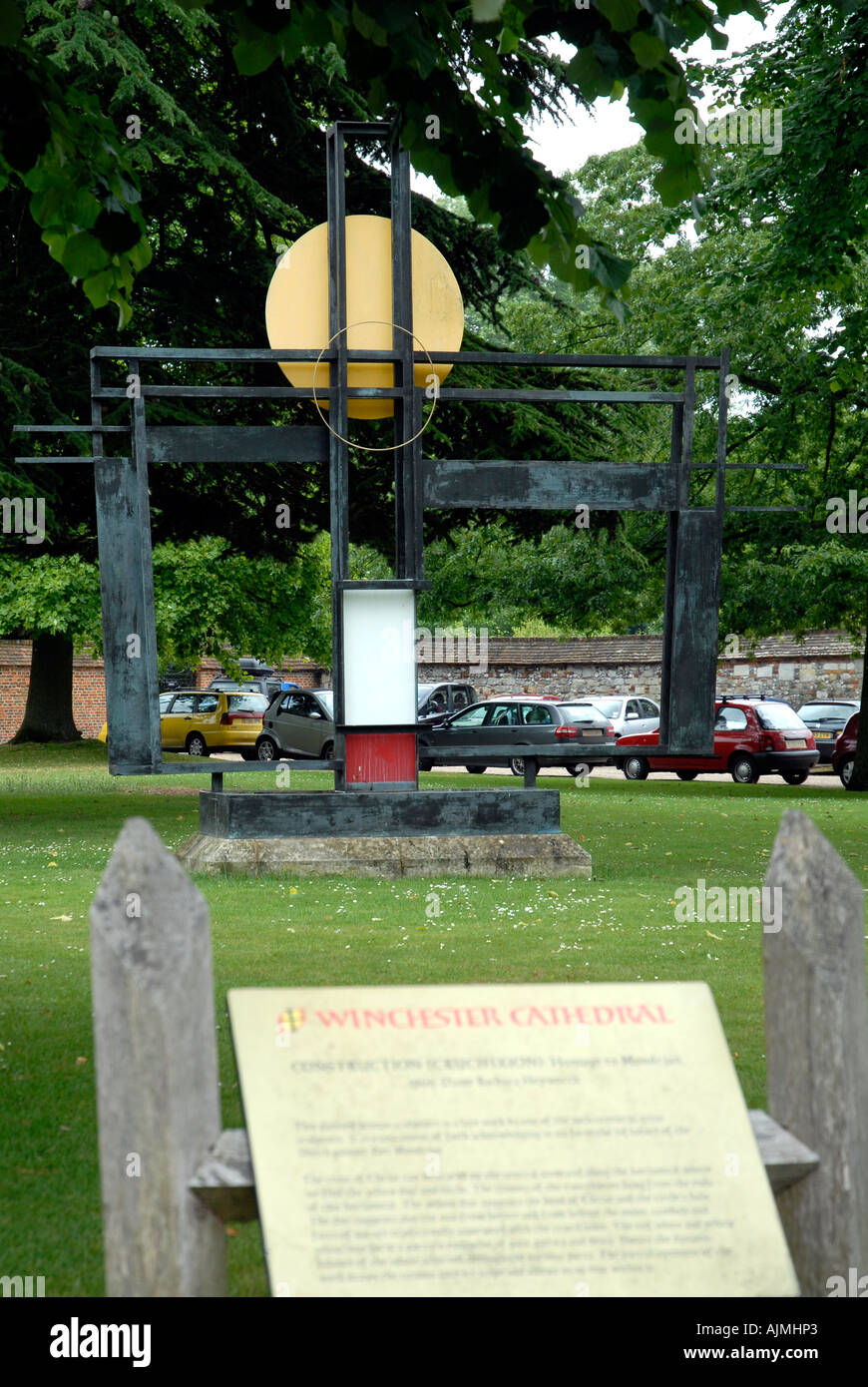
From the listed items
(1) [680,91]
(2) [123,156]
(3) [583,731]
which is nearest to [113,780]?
(3) [583,731]

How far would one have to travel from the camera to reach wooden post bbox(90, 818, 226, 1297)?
2.83 meters

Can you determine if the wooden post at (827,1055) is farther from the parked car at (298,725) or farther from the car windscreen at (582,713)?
the parked car at (298,725)

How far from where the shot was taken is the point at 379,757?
12367mm

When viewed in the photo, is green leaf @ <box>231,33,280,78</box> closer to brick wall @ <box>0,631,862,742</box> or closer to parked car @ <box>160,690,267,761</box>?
parked car @ <box>160,690,267,761</box>

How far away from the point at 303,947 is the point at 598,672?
35.6 meters

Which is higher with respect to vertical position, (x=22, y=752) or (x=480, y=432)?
(x=480, y=432)

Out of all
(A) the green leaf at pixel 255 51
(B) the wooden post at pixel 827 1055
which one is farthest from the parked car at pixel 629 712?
(B) the wooden post at pixel 827 1055

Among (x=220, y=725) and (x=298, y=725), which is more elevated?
(x=298, y=725)

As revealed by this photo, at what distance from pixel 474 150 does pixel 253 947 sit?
474cm

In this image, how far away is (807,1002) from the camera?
3082 millimetres

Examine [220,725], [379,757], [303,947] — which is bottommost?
[220,725]

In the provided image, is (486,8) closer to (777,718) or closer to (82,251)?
(82,251)

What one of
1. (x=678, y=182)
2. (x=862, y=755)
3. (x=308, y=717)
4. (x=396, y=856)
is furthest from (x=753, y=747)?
(x=678, y=182)
